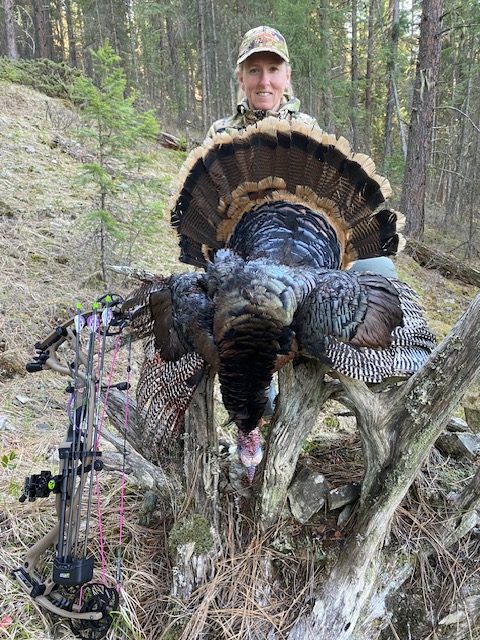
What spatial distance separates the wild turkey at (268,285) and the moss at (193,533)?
43cm

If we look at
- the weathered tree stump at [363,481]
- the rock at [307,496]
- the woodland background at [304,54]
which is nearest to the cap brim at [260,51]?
the weathered tree stump at [363,481]

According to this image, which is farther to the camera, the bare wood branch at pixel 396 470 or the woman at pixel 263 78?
the woman at pixel 263 78

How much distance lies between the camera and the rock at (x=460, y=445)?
2885mm

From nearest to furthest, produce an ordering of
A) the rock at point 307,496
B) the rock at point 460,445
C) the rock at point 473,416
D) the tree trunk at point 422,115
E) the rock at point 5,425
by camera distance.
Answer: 1. the rock at point 307,496
2. the rock at point 460,445
3. the rock at point 5,425
4. the rock at point 473,416
5. the tree trunk at point 422,115

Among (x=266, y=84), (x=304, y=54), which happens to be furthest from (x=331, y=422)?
(x=304, y=54)

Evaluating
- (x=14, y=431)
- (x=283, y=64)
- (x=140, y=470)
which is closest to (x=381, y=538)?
(x=140, y=470)

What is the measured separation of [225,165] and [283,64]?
114 centimetres

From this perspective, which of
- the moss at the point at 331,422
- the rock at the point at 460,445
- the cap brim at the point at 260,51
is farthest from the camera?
the moss at the point at 331,422

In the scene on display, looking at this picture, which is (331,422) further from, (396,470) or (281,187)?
(396,470)

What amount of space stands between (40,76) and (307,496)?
15.0 metres

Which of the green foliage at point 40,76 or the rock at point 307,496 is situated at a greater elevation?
the green foliage at point 40,76

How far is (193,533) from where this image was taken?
102 inches

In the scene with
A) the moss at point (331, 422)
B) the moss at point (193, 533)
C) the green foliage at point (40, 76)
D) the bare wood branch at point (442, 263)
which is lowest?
the moss at point (331, 422)

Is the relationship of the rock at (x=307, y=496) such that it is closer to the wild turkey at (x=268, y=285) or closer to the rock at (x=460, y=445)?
the wild turkey at (x=268, y=285)
